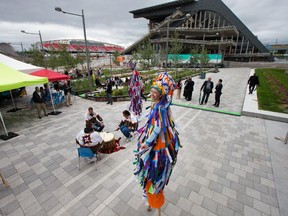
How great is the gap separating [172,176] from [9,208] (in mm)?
4054

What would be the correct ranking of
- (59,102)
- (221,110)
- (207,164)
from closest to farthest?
(207,164)
(221,110)
(59,102)

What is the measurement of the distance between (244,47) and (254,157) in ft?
197

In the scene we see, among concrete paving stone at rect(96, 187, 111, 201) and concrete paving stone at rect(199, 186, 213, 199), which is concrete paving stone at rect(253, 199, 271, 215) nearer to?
concrete paving stone at rect(199, 186, 213, 199)

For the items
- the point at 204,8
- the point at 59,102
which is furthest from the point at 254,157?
the point at 204,8

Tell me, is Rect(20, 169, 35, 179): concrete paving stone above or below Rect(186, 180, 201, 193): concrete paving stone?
above

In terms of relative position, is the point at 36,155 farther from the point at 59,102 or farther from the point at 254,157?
the point at 254,157

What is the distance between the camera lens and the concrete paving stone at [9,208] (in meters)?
3.33

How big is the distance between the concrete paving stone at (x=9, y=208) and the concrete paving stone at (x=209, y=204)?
4.37m

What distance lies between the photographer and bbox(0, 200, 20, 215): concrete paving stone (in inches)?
131

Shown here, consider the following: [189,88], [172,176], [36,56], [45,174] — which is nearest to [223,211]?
[172,176]

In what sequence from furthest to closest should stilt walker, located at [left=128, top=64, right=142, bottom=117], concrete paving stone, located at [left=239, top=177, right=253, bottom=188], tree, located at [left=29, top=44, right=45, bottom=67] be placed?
tree, located at [left=29, top=44, right=45, bottom=67]
stilt walker, located at [left=128, top=64, right=142, bottom=117]
concrete paving stone, located at [left=239, top=177, right=253, bottom=188]

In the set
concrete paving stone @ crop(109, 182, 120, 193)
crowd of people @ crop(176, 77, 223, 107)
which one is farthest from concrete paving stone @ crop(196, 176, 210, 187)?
crowd of people @ crop(176, 77, 223, 107)

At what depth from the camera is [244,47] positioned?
167ft

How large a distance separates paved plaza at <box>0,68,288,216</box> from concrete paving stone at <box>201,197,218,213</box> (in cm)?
2
